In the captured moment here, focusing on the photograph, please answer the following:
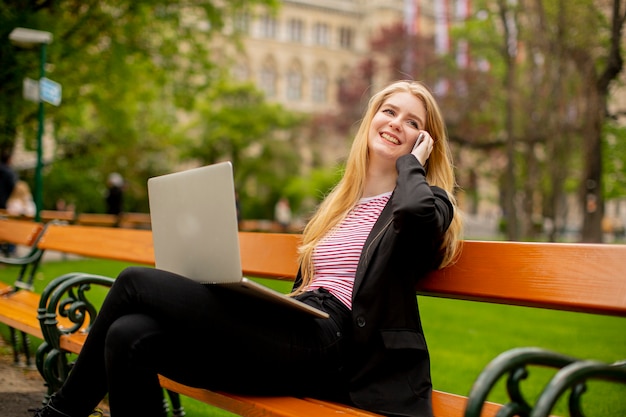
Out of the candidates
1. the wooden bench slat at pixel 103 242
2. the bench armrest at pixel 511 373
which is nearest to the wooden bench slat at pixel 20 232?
the wooden bench slat at pixel 103 242

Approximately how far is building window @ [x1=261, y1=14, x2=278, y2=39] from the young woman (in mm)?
66819

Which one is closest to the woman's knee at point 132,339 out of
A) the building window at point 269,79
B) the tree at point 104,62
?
the tree at point 104,62

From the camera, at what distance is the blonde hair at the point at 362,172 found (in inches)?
126

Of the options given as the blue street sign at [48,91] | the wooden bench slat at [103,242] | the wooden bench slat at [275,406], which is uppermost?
the blue street sign at [48,91]

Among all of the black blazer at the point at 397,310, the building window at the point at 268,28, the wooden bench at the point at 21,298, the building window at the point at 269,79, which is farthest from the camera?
the building window at the point at 268,28

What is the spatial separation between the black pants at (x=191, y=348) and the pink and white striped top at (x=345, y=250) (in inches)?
10.3

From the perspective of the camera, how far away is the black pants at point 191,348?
7.96 feet

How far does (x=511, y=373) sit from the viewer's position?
1.94 m

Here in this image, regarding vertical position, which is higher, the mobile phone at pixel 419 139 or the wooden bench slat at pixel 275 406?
the mobile phone at pixel 419 139

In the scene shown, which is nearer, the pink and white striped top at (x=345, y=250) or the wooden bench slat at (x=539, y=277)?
the wooden bench slat at (x=539, y=277)

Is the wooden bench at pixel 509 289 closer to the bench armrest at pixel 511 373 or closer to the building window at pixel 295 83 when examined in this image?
the bench armrest at pixel 511 373

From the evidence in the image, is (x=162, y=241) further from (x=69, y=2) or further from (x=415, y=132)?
(x=69, y=2)

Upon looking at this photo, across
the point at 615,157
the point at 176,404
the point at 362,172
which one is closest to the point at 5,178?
the point at 176,404

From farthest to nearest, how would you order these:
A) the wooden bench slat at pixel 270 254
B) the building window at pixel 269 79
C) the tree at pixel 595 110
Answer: the building window at pixel 269 79 → the tree at pixel 595 110 → the wooden bench slat at pixel 270 254
